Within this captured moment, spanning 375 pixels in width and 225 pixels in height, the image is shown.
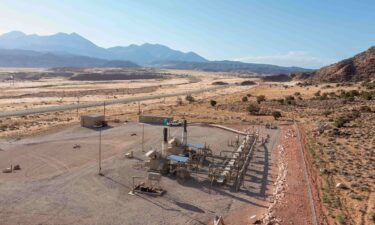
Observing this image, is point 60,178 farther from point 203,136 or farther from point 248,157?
point 203,136

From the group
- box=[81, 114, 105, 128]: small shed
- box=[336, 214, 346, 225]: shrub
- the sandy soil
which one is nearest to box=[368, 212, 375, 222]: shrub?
box=[336, 214, 346, 225]: shrub

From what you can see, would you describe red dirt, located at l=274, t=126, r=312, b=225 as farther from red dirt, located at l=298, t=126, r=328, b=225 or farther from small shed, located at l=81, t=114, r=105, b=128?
small shed, located at l=81, t=114, r=105, b=128

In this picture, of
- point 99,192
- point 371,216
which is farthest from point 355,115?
point 99,192

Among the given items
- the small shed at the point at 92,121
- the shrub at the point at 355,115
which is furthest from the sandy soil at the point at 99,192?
the shrub at the point at 355,115

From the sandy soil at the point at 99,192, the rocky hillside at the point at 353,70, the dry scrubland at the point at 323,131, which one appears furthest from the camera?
the rocky hillside at the point at 353,70

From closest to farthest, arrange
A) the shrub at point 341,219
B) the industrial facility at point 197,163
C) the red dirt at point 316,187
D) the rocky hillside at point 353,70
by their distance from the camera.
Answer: the shrub at point 341,219 < the red dirt at point 316,187 < the industrial facility at point 197,163 < the rocky hillside at point 353,70

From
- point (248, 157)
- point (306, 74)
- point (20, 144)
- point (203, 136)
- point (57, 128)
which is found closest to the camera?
point (248, 157)

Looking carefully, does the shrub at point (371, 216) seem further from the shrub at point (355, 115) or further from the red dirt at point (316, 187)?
the shrub at point (355, 115)

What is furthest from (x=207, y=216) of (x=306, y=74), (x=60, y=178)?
(x=306, y=74)
